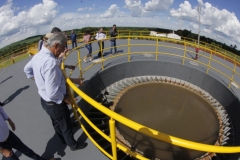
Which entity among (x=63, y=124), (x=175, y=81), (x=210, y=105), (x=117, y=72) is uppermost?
(x=63, y=124)

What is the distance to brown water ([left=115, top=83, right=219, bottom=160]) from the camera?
489 cm

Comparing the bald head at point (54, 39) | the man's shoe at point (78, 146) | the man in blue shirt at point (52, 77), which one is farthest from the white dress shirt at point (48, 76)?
the man's shoe at point (78, 146)

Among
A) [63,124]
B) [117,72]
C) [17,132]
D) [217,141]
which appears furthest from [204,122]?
[17,132]

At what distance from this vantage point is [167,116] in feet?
20.8

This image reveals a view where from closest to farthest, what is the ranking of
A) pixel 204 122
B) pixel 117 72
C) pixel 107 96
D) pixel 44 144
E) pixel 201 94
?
pixel 44 144 → pixel 204 122 → pixel 107 96 → pixel 201 94 → pixel 117 72

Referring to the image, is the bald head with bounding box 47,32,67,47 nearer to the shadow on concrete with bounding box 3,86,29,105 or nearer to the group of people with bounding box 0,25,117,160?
the group of people with bounding box 0,25,117,160

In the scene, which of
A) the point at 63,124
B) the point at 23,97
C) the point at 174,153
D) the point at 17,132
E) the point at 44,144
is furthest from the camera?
the point at 23,97

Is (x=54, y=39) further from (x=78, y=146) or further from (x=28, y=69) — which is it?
(x=78, y=146)

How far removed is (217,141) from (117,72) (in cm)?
521

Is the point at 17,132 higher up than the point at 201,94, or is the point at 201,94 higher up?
the point at 17,132

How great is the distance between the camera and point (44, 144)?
3232mm

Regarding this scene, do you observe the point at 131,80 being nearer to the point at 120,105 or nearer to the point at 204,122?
the point at 120,105

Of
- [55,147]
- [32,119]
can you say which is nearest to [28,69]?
[55,147]

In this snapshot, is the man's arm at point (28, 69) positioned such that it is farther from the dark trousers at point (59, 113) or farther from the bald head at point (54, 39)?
the bald head at point (54, 39)
